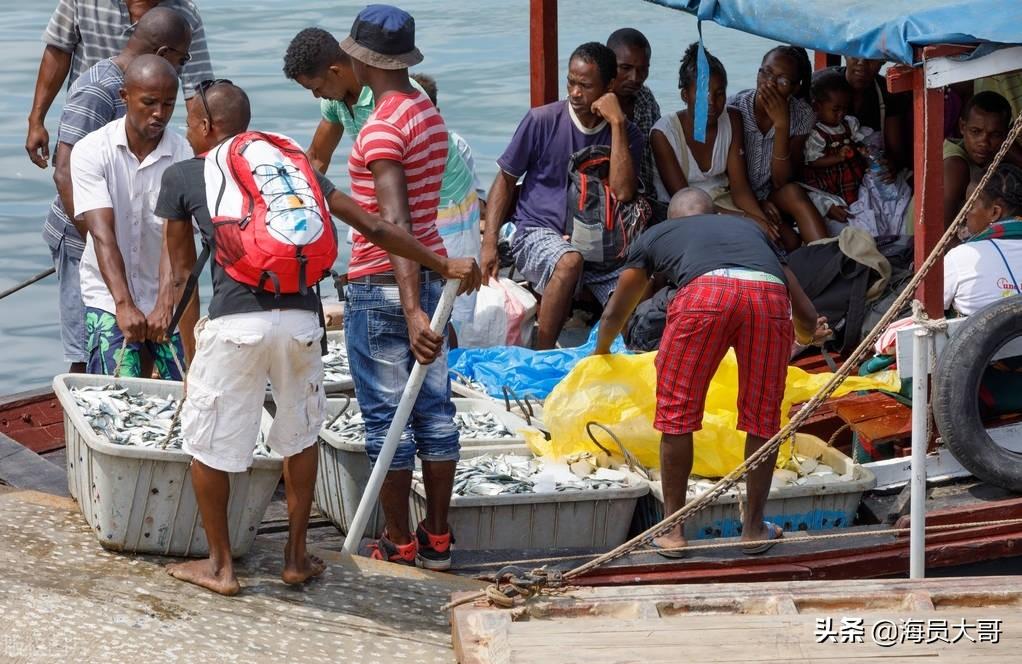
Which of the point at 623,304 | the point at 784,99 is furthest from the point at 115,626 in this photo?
the point at 784,99

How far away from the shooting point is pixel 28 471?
6.23 meters

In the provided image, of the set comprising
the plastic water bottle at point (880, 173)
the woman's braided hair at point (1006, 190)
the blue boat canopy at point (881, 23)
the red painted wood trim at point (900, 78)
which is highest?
the blue boat canopy at point (881, 23)

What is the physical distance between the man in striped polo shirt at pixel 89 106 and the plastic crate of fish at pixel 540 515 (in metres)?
1.92

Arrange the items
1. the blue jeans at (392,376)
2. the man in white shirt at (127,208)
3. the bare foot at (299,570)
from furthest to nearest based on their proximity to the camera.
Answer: the man in white shirt at (127,208) → the blue jeans at (392,376) → the bare foot at (299,570)

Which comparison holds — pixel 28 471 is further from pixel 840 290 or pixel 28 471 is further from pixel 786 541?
pixel 840 290

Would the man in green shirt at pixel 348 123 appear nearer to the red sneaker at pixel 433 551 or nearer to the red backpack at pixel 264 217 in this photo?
the red backpack at pixel 264 217

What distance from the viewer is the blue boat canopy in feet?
17.8

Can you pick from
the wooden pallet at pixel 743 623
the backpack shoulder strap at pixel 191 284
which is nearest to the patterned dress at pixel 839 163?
the wooden pallet at pixel 743 623

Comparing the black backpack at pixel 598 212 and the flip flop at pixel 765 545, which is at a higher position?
the black backpack at pixel 598 212

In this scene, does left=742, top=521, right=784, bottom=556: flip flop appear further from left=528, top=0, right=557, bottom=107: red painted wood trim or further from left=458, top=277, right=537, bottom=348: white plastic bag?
left=528, top=0, right=557, bottom=107: red painted wood trim

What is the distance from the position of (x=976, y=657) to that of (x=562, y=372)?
313 cm

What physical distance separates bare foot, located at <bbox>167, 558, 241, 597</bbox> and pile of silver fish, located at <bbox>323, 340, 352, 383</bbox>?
1.91m

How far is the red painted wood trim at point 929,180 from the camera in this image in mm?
5617

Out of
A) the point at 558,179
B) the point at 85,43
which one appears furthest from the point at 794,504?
the point at 85,43
